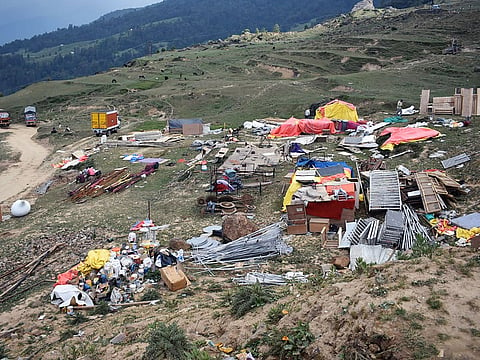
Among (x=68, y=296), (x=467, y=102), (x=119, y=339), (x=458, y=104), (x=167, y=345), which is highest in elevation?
(x=467, y=102)

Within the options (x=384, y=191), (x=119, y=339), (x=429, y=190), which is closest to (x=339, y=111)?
(x=384, y=191)

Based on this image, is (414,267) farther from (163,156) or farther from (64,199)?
(163,156)

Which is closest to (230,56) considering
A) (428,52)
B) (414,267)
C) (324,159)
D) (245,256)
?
(428,52)

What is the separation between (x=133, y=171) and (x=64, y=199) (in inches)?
135

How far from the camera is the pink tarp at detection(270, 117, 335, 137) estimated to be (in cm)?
2619

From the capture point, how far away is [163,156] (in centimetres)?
2442

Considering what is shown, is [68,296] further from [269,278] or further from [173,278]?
[269,278]

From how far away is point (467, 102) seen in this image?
23.2m

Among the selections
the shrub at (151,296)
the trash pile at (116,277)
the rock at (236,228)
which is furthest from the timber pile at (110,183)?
the shrub at (151,296)

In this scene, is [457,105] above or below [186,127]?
above

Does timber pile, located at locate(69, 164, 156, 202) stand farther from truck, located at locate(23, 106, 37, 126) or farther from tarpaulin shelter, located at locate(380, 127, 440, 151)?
truck, located at locate(23, 106, 37, 126)

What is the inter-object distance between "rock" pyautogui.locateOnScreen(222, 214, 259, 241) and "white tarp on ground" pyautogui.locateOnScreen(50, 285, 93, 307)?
4.12 metres

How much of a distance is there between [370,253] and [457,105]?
16.7 m

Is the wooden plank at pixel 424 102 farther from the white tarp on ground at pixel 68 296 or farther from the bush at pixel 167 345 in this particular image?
the bush at pixel 167 345
